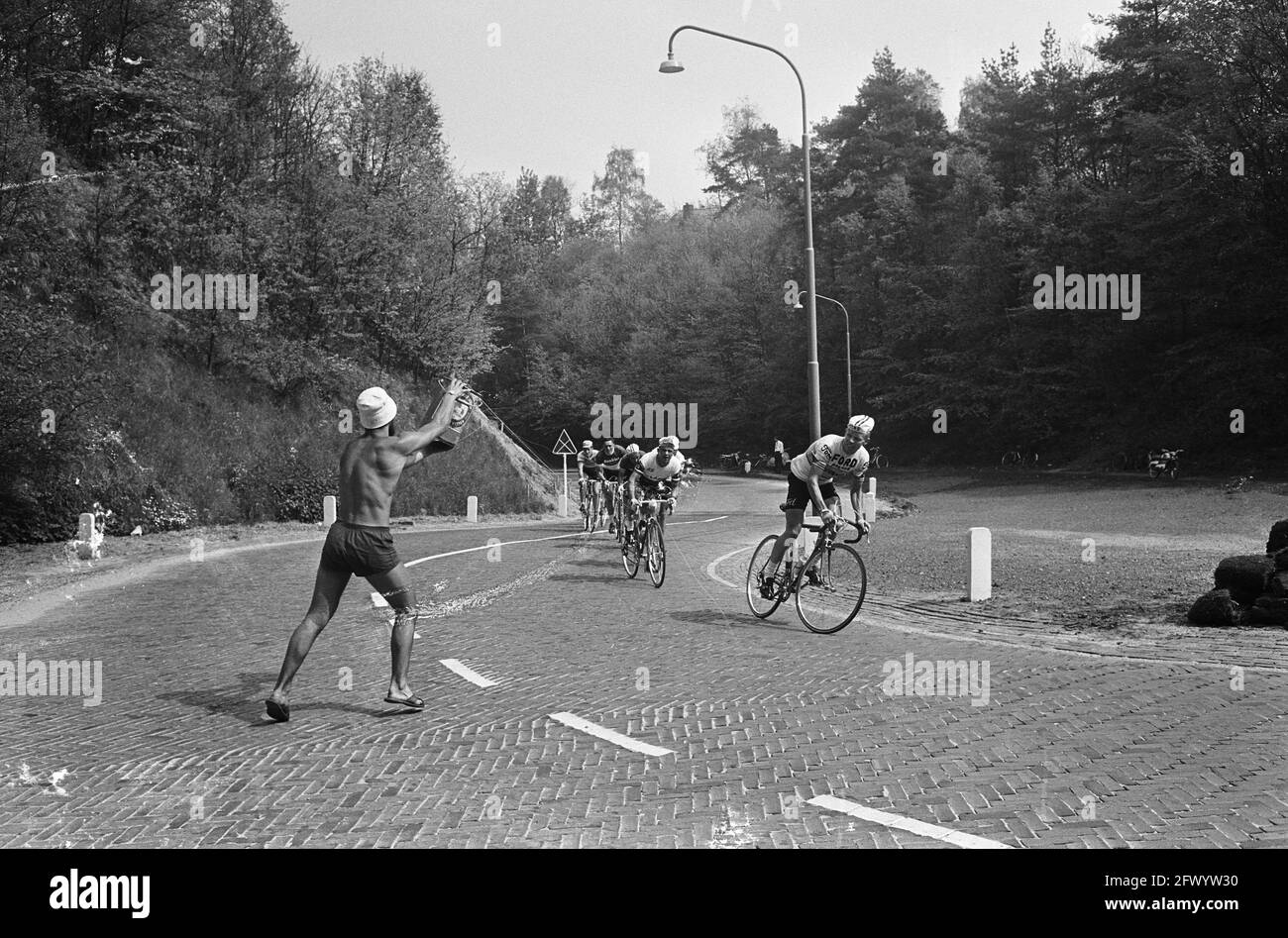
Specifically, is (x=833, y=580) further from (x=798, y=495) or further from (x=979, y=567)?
(x=979, y=567)

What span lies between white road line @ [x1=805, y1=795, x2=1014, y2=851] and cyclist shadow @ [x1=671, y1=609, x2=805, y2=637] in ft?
17.1

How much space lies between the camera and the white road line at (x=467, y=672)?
812cm

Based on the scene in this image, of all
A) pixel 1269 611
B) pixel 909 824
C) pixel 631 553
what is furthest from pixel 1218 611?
pixel 631 553

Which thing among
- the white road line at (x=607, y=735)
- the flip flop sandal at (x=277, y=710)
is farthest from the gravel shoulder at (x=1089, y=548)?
the flip flop sandal at (x=277, y=710)

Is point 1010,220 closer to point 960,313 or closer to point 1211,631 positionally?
point 960,313

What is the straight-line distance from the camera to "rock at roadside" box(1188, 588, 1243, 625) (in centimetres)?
993

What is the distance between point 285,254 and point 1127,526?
2348 cm

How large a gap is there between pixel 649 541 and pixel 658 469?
1029 millimetres

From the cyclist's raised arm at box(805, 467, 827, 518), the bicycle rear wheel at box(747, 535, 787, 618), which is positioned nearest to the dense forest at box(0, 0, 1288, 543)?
the bicycle rear wheel at box(747, 535, 787, 618)

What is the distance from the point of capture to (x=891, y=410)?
57938 millimetres

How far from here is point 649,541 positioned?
13805mm

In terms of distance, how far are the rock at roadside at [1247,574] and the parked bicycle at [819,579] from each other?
344 centimetres

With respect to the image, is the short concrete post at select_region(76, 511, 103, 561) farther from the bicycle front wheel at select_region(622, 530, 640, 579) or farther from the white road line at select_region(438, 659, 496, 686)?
the white road line at select_region(438, 659, 496, 686)
